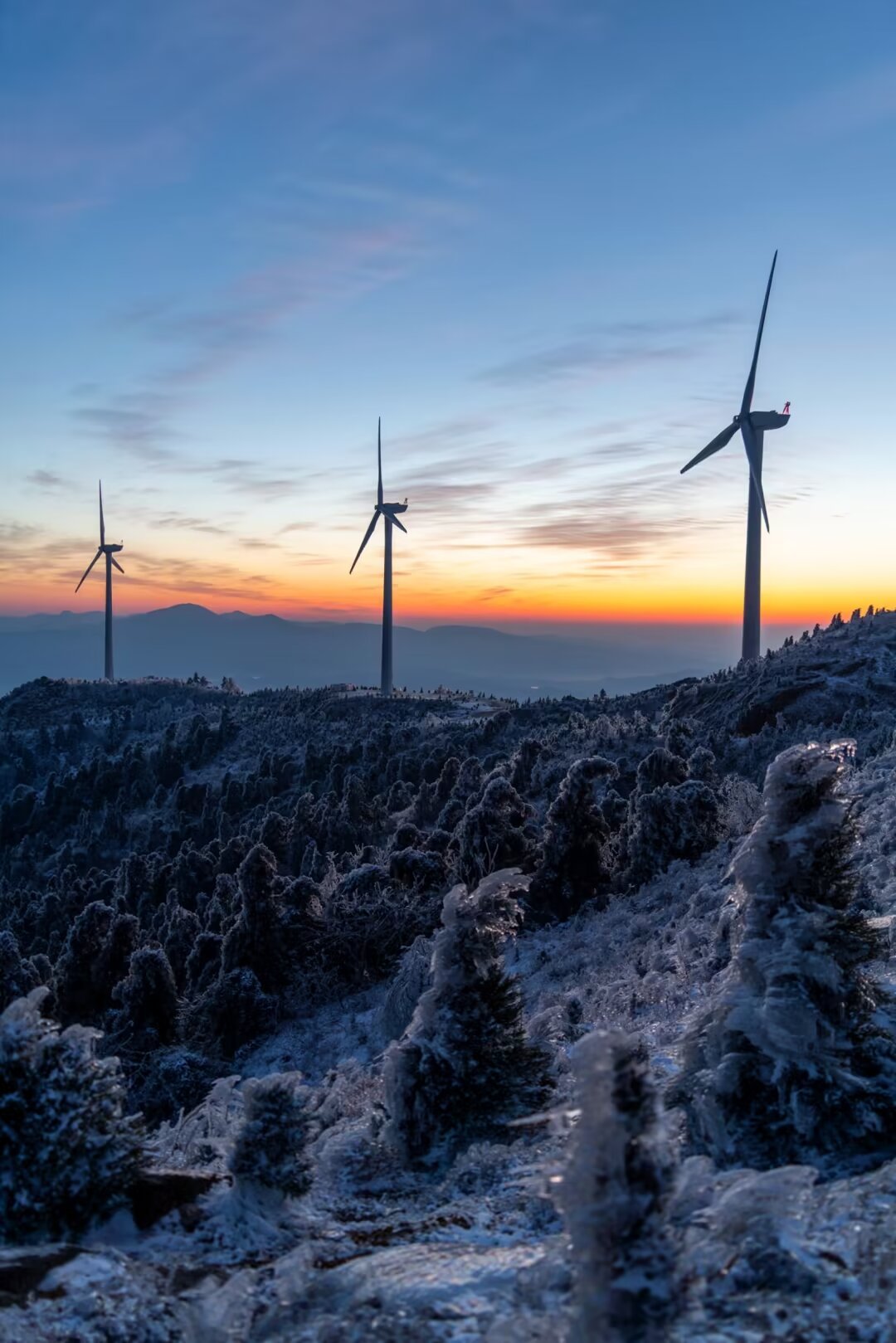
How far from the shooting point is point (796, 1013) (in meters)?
8.65

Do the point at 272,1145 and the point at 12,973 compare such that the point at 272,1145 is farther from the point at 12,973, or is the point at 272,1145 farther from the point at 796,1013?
the point at 12,973

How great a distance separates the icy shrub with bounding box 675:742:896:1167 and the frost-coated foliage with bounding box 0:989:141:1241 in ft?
17.7

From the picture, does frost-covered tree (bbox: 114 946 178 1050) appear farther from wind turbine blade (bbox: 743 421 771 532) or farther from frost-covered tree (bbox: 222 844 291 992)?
wind turbine blade (bbox: 743 421 771 532)

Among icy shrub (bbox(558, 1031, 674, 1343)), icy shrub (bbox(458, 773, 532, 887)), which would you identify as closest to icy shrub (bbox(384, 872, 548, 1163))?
icy shrub (bbox(558, 1031, 674, 1343))

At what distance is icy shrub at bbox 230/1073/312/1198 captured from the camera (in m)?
8.04

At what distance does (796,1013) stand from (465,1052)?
139 inches

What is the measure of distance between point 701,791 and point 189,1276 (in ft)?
73.9

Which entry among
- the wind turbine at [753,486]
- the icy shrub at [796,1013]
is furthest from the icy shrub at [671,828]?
the wind turbine at [753,486]

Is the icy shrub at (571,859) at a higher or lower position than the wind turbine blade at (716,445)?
lower

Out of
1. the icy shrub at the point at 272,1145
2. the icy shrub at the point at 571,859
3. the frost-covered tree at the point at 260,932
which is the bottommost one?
the frost-covered tree at the point at 260,932

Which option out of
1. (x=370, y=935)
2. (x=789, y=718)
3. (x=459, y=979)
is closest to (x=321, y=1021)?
(x=370, y=935)

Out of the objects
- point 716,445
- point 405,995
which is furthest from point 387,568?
point 405,995

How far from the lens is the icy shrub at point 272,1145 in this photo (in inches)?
316

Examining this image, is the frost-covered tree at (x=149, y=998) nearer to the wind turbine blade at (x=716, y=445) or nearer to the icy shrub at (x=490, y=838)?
the icy shrub at (x=490, y=838)
